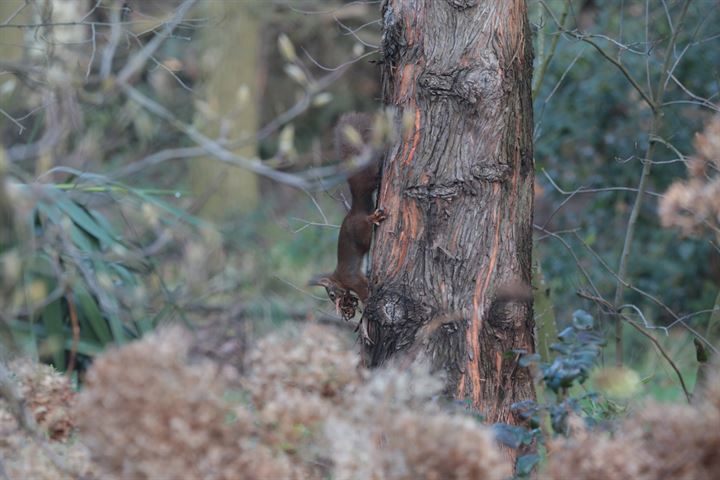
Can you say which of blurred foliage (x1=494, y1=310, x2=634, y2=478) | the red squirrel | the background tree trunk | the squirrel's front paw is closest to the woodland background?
blurred foliage (x1=494, y1=310, x2=634, y2=478)

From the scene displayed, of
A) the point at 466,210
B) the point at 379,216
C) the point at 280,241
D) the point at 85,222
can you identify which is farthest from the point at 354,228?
the point at 280,241

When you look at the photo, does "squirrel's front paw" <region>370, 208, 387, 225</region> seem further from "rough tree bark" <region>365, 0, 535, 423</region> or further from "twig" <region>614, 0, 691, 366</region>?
"twig" <region>614, 0, 691, 366</region>

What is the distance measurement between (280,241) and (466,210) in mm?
7535

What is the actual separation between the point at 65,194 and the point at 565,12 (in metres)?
2.22

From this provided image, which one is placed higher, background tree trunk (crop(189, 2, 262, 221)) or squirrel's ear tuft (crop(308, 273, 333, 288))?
squirrel's ear tuft (crop(308, 273, 333, 288))

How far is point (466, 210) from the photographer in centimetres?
286

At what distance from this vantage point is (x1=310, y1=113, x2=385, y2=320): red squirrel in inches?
138

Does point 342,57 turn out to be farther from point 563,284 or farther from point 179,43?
point 563,284

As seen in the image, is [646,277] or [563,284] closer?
[563,284]

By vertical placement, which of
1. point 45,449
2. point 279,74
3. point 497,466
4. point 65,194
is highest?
point 497,466

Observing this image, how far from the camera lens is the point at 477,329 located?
2838mm

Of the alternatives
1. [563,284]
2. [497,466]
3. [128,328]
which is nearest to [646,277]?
[563,284]

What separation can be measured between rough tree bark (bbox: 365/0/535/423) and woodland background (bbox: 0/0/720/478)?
0.68 feet

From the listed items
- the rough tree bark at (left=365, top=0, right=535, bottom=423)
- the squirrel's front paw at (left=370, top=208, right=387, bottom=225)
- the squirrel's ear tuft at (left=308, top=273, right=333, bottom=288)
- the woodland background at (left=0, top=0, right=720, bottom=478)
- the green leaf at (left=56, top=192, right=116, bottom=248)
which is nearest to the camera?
the woodland background at (left=0, top=0, right=720, bottom=478)
